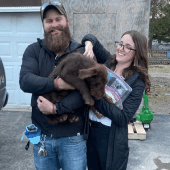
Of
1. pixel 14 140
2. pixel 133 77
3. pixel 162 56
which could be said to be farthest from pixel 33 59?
pixel 162 56

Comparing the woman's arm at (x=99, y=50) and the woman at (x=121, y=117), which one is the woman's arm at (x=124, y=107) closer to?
the woman at (x=121, y=117)

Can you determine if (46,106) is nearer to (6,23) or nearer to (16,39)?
(16,39)

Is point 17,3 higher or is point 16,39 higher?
point 17,3

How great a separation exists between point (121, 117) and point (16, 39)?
550cm

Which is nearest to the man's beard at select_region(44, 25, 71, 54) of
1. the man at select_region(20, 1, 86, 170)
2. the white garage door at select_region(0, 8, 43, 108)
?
the man at select_region(20, 1, 86, 170)

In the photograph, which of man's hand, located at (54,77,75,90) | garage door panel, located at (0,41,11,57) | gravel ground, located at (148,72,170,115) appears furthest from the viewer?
gravel ground, located at (148,72,170,115)

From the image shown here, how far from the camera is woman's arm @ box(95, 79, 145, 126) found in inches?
78.6

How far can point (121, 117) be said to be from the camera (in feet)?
6.73

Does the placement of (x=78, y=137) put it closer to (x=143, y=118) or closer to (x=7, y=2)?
(x=143, y=118)

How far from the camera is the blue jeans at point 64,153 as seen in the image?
2.08 metres

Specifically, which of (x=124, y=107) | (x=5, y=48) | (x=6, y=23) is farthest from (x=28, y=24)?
(x=124, y=107)

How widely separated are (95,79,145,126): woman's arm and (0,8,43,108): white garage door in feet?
16.4

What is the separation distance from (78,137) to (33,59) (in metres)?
0.90

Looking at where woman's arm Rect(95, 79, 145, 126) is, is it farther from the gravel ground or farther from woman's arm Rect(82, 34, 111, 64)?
the gravel ground
